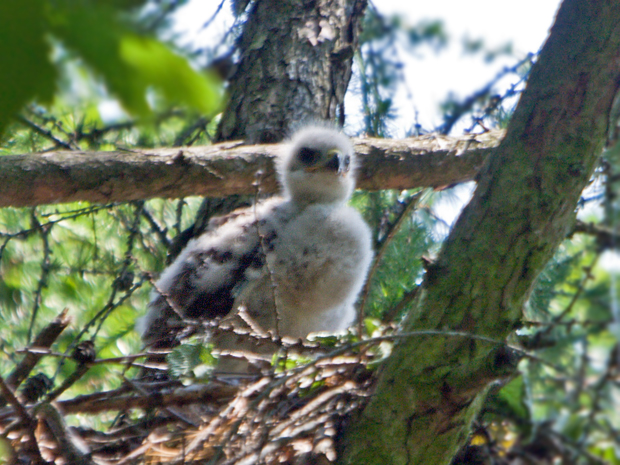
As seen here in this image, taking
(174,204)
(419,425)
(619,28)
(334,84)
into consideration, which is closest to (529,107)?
(619,28)

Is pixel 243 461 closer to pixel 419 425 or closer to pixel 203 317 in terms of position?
pixel 419 425

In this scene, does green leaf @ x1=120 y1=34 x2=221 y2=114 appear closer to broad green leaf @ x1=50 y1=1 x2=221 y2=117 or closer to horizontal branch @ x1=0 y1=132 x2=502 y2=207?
broad green leaf @ x1=50 y1=1 x2=221 y2=117

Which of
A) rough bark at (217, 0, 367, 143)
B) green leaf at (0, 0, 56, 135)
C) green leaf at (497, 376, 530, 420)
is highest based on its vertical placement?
rough bark at (217, 0, 367, 143)

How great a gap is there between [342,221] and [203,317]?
94cm

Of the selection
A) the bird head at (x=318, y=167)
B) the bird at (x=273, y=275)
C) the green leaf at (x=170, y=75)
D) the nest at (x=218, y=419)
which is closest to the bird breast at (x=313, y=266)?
the bird at (x=273, y=275)

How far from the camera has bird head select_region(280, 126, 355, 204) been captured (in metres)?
3.62

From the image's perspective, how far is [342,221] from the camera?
3.35 meters

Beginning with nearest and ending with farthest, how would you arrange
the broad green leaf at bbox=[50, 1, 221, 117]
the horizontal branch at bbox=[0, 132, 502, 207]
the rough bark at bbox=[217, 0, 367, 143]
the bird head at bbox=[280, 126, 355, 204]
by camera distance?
1. the broad green leaf at bbox=[50, 1, 221, 117]
2. the horizontal branch at bbox=[0, 132, 502, 207]
3. the bird head at bbox=[280, 126, 355, 204]
4. the rough bark at bbox=[217, 0, 367, 143]

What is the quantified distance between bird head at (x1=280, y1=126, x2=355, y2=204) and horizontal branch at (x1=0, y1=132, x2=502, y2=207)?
12 centimetres

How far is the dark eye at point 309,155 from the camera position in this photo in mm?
3654

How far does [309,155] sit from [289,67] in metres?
1.07

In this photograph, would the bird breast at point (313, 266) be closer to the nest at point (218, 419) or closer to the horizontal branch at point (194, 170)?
the horizontal branch at point (194, 170)

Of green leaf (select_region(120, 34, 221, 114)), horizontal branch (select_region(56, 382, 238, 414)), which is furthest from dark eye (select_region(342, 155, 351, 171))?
green leaf (select_region(120, 34, 221, 114))

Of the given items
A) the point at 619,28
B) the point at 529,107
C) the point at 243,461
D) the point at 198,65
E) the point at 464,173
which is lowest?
the point at 198,65
